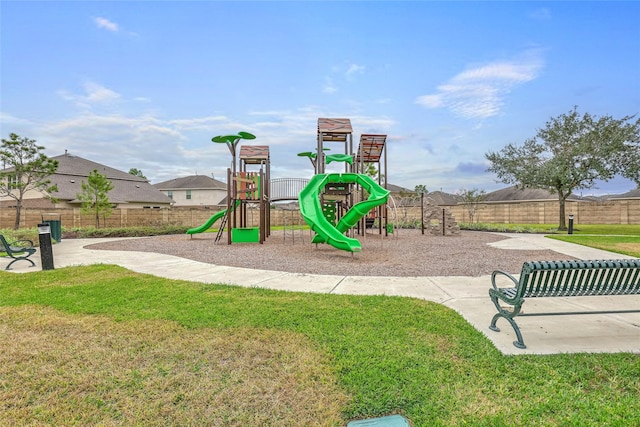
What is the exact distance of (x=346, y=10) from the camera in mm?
9867

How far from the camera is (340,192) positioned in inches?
565

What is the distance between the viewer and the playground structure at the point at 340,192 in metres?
10.1

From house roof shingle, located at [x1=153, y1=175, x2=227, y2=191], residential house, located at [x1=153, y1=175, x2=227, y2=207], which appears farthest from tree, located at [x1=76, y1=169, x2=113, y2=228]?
house roof shingle, located at [x1=153, y1=175, x2=227, y2=191]

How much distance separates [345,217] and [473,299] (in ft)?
20.8

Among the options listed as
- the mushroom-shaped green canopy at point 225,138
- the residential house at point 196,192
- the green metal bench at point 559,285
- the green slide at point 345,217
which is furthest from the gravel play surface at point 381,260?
the residential house at point 196,192

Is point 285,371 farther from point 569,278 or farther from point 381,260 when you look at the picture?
point 381,260

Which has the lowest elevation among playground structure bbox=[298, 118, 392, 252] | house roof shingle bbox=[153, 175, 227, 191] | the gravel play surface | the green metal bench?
the gravel play surface

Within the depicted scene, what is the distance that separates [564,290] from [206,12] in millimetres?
11684

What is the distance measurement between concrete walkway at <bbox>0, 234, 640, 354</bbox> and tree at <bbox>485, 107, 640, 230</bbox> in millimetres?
20697

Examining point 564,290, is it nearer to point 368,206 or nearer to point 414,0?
point 368,206

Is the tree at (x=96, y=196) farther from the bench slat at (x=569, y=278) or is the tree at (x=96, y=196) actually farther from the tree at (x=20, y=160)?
the bench slat at (x=569, y=278)

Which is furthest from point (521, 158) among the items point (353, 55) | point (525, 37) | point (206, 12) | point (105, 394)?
point (105, 394)

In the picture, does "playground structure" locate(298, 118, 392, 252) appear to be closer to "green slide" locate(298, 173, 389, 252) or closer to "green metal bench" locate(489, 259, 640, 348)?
"green slide" locate(298, 173, 389, 252)

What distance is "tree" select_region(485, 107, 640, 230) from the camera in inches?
843
